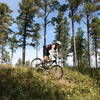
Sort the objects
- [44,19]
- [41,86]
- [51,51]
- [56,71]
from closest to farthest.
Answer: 1. [41,86]
2. [51,51]
3. [56,71]
4. [44,19]

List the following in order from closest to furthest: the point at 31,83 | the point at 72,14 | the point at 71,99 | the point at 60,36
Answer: the point at 71,99 < the point at 31,83 < the point at 72,14 < the point at 60,36

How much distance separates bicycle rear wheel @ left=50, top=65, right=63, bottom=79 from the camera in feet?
45.4

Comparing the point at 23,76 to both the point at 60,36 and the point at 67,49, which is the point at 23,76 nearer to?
the point at 60,36

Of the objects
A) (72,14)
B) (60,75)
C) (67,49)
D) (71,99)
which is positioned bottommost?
(71,99)

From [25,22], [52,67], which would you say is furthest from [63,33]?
[52,67]

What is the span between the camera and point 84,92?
1273 centimetres

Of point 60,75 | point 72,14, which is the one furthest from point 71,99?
point 72,14

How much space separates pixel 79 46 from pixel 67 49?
3.31m

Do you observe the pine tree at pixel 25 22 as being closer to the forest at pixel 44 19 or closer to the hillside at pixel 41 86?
the forest at pixel 44 19

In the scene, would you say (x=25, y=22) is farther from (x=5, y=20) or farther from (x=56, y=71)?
(x=56, y=71)

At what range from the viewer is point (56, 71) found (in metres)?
13.9

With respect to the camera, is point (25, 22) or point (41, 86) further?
point (25, 22)

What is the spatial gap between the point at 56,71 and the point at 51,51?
1342 millimetres

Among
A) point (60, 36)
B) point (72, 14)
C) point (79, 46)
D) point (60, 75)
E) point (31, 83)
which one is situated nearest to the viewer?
point (31, 83)
